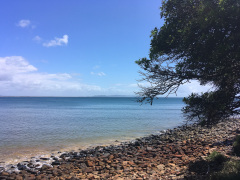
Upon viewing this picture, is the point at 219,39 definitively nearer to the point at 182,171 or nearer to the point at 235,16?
the point at 235,16

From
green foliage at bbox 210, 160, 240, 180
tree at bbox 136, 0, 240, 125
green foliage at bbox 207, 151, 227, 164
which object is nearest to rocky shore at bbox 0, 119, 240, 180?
green foliage at bbox 207, 151, 227, 164

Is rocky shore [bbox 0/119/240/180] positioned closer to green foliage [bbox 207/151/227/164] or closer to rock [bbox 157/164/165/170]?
rock [bbox 157/164/165/170]

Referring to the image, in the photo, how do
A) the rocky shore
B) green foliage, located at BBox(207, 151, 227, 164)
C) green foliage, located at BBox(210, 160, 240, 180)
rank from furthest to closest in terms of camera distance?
the rocky shore
green foliage, located at BBox(207, 151, 227, 164)
green foliage, located at BBox(210, 160, 240, 180)

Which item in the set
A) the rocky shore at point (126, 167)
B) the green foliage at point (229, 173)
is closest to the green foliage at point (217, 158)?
the rocky shore at point (126, 167)

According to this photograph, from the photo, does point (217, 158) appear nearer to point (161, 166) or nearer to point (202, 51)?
point (161, 166)

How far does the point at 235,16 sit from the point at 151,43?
11.7 feet

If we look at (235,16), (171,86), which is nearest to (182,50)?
(171,86)

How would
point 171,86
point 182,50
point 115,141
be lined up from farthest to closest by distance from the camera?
point 115,141, point 171,86, point 182,50

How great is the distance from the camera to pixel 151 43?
8.73 meters

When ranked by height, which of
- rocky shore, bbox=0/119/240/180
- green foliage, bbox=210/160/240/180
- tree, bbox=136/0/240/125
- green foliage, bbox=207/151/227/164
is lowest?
rocky shore, bbox=0/119/240/180

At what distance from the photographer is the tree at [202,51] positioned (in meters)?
6.12

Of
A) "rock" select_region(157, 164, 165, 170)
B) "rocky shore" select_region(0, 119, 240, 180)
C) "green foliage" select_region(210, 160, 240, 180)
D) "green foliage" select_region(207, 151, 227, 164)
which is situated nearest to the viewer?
"green foliage" select_region(210, 160, 240, 180)

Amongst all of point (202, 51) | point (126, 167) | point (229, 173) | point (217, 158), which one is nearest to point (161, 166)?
point (126, 167)

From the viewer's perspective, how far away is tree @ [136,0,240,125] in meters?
6.12
